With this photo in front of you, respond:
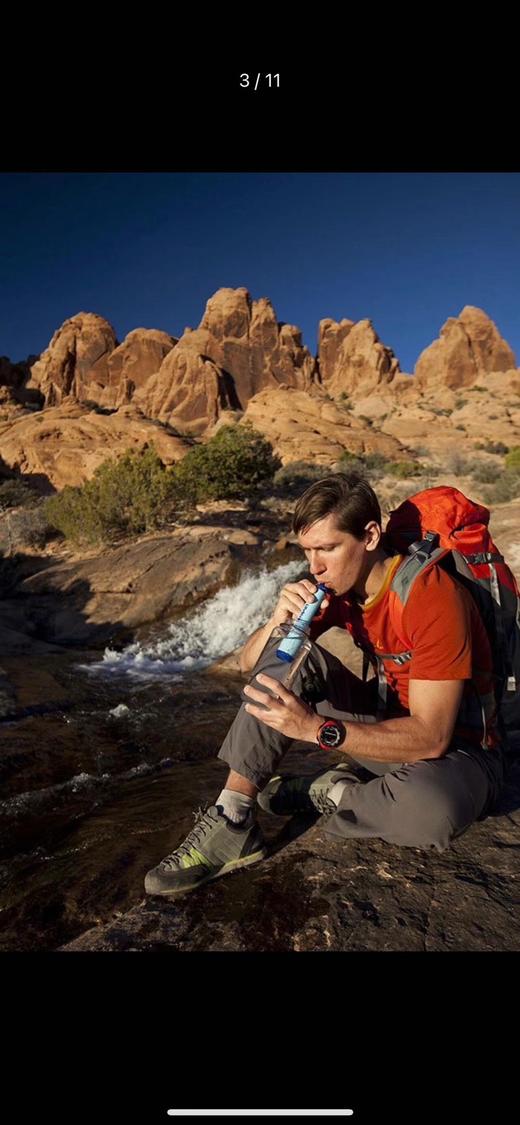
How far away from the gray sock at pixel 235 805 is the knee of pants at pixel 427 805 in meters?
0.53

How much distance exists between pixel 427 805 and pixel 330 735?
1.40 feet

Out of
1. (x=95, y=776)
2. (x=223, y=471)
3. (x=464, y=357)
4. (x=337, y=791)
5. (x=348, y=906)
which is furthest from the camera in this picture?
(x=464, y=357)

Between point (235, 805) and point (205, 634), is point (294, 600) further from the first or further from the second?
point (205, 634)

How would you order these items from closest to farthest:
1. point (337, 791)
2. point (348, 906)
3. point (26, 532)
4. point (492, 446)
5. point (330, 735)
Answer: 1. point (348, 906)
2. point (330, 735)
3. point (337, 791)
4. point (26, 532)
5. point (492, 446)

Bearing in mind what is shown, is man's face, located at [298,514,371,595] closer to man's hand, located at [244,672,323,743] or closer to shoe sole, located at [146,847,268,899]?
man's hand, located at [244,672,323,743]

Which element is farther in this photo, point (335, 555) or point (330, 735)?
point (335, 555)

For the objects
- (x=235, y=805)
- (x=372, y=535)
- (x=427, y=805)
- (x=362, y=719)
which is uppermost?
(x=372, y=535)

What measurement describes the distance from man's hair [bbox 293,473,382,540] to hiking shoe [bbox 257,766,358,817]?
1.01 meters

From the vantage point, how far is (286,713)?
1.76m

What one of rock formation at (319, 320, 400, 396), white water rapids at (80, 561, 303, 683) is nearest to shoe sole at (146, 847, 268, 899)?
white water rapids at (80, 561, 303, 683)

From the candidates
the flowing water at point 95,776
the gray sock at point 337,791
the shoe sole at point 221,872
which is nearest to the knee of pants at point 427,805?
the gray sock at point 337,791

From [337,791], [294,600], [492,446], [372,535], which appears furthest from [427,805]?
[492,446]
